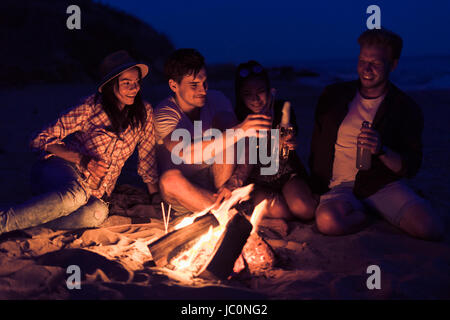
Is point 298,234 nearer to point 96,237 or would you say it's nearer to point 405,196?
point 405,196

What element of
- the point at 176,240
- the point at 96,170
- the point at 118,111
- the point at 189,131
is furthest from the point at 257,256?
the point at 118,111

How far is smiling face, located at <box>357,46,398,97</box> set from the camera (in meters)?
3.40

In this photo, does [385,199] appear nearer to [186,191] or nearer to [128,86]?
[186,191]

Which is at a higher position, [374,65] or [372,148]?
[374,65]

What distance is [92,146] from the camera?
3.78m

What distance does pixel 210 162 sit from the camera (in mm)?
4031

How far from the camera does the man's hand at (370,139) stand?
3186 millimetres

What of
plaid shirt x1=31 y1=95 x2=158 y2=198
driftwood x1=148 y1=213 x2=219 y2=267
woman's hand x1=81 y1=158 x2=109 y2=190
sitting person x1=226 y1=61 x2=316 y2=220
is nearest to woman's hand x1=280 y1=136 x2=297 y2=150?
sitting person x1=226 y1=61 x2=316 y2=220

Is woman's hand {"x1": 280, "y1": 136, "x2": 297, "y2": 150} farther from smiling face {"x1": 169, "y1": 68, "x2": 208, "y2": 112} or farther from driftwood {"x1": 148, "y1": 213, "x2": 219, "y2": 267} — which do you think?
driftwood {"x1": 148, "y1": 213, "x2": 219, "y2": 267}

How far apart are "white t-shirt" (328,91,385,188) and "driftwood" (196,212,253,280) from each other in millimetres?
1337

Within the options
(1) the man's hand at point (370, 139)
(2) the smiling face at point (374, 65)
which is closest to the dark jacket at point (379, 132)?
(2) the smiling face at point (374, 65)

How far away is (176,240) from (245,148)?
136 centimetres

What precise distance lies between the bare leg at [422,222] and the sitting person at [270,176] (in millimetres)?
864

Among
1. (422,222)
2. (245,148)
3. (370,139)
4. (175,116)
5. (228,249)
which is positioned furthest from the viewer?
(245,148)
